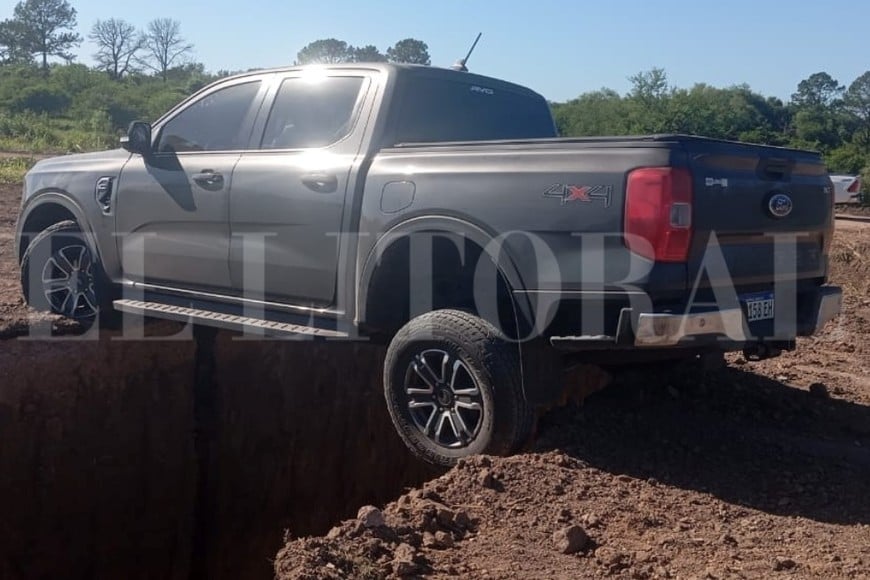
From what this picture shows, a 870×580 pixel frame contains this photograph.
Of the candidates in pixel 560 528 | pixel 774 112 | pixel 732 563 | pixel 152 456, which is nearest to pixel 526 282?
pixel 560 528

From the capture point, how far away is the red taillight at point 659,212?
4246 millimetres

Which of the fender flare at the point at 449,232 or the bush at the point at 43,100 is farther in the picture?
the bush at the point at 43,100

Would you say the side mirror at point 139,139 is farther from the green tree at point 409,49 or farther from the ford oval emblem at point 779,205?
the green tree at point 409,49

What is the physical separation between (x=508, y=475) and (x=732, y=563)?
109cm

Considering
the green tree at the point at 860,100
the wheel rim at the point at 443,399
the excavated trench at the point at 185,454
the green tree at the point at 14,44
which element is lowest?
the excavated trench at the point at 185,454

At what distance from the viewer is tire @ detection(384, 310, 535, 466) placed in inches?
185

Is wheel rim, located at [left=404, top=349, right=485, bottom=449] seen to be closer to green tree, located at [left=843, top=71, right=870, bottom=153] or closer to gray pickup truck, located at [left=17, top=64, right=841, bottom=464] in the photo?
gray pickup truck, located at [left=17, top=64, right=841, bottom=464]

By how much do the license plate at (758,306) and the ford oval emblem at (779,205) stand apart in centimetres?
38

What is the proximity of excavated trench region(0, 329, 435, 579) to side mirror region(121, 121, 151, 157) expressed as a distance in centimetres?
148

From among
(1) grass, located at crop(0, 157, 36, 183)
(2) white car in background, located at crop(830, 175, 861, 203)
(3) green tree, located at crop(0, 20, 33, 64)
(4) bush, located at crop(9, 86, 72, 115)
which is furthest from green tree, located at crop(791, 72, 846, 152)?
(3) green tree, located at crop(0, 20, 33, 64)

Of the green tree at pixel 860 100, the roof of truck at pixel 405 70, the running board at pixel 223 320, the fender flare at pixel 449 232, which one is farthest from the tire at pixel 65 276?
the green tree at pixel 860 100

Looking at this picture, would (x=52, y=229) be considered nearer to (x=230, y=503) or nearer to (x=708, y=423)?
(x=230, y=503)

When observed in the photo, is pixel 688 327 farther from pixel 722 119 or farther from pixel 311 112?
pixel 722 119

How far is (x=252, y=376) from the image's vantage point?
302 inches
